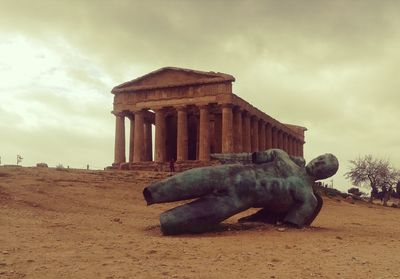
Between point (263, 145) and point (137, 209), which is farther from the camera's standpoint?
point (263, 145)

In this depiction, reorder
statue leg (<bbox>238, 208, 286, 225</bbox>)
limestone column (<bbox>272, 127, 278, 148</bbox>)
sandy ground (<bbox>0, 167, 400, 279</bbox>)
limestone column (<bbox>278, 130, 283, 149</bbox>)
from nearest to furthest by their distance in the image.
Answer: sandy ground (<bbox>0, 167, 400, 279</bbox>)
statue leg (<bbox>238, 208, 286, 225</bbox>)
limestone column (<bbox>272, 127, 278, 148</bbox>)
limestone column (<bbox>278, 130, 283, 149</bbox>)

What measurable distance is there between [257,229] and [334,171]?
8.17 feet

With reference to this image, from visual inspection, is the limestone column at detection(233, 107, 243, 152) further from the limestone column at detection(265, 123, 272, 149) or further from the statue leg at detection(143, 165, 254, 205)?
the statue leg at detection(143, 165, 254, 205)

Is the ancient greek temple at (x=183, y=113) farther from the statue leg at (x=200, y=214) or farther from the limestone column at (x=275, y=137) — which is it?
the statue leg at (x=200, y=214)

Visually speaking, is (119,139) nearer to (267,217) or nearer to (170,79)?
(170,79)

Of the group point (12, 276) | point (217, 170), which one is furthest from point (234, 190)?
point (12, 276)

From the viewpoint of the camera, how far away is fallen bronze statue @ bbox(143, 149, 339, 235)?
29.6 ft

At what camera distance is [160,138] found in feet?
127

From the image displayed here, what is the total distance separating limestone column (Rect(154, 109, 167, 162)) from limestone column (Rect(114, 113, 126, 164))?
3566mm

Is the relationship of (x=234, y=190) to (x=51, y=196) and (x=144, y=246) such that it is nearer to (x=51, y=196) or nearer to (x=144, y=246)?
(x=144, y=246)

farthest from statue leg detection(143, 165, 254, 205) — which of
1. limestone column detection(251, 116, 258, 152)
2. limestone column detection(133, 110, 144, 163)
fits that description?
limestone column detection(251, 116, 258, 152)

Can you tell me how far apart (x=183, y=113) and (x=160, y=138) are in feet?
9.59

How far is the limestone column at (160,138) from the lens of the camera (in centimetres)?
3822

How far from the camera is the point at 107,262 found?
628 centimetres
